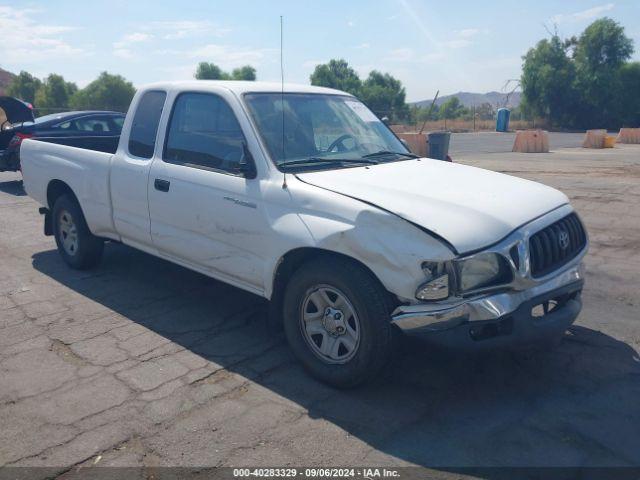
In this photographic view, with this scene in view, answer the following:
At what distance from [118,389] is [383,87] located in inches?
2581

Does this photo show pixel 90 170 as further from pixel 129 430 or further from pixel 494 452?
pixel 494 452

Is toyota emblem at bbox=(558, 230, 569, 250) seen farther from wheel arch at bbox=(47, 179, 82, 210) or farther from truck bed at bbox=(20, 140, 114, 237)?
wheel arch at bbox=(47, 179, 82, 210)

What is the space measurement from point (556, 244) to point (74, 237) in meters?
4.76

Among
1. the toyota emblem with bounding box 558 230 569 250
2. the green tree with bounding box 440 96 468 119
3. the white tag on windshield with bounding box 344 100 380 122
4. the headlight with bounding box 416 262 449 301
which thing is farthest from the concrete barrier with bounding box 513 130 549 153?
the green tree with bounding box 440 96 468 119

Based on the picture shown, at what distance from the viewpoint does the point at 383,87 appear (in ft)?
218

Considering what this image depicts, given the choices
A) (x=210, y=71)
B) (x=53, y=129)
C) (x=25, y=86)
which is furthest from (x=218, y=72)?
(x=53, y=129)

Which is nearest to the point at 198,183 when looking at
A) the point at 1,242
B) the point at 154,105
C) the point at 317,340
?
the point at 154,105

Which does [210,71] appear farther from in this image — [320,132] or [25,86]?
[320,132]

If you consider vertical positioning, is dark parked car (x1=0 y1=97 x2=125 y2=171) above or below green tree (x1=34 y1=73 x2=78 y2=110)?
below

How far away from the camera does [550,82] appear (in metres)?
54.6

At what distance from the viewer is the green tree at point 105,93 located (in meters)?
54.7

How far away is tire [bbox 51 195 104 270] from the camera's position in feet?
19.8

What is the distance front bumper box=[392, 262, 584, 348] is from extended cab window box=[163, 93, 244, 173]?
71.2 inches

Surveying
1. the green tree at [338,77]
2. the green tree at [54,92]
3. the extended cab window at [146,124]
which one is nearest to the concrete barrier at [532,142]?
the extended cab window at [146,124]
